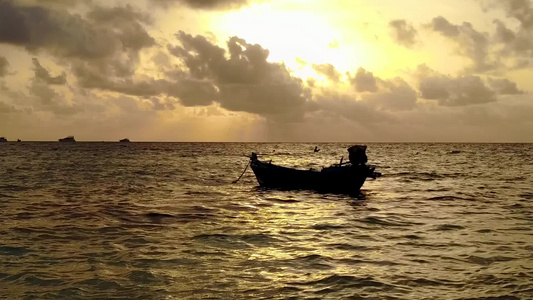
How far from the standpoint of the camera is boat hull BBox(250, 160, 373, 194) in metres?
30.2

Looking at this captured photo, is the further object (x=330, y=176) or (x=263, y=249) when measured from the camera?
(x=330, y=176)

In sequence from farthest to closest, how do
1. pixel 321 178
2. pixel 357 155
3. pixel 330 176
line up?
pixel 321 178, pixel 330 176, pixel 357 155

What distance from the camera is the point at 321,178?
31.0 m

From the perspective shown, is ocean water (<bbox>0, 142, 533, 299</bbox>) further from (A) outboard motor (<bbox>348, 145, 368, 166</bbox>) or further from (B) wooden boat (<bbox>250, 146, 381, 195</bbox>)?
(A) outboard motor (<bbox>348, 145, 368, 166</bbox>)

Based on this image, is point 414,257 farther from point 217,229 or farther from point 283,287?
point 217,229

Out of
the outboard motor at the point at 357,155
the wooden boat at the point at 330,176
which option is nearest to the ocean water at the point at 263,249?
the wooden boat at the point at 330,176

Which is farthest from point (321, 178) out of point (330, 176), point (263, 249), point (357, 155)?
point (263, 249)

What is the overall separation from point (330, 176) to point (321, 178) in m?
0.77

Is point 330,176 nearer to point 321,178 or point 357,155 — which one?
point 321,178

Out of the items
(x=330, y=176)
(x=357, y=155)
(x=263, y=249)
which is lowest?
(x=263, y=249)

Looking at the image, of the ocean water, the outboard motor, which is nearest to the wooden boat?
the outboard motor

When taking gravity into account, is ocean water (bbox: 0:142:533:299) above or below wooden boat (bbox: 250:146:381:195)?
below

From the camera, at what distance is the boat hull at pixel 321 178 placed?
30.2 meters

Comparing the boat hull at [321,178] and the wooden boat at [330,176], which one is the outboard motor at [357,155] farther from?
the boat hull at [321,178]
